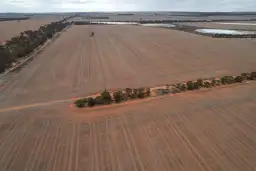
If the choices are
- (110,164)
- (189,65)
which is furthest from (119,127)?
(189,65)

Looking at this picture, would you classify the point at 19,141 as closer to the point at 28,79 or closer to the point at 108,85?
the point at 108,85

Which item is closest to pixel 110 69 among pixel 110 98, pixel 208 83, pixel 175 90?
pixel 175 90

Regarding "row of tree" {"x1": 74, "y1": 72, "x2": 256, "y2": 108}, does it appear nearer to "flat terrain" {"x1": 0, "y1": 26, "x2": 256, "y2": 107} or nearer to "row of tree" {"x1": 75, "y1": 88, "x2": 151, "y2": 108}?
"row of tree" {"x1": 75, "y1": 88, "x2": 151, "y2": 108}

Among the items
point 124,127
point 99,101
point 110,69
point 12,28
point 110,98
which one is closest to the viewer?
point 124,127

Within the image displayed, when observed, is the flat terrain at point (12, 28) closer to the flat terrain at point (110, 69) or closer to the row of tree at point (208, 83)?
the flat terrain at point (110, 69)

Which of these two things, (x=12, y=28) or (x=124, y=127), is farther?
(x=12, y=28)

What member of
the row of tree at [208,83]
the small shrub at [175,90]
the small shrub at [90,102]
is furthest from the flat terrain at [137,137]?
the row of tree at [208,83]

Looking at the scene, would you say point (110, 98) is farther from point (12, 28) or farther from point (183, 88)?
point (12, 28)

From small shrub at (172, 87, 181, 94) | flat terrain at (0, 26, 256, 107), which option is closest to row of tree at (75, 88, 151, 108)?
small shrub at (172, 87, 181, 94)
